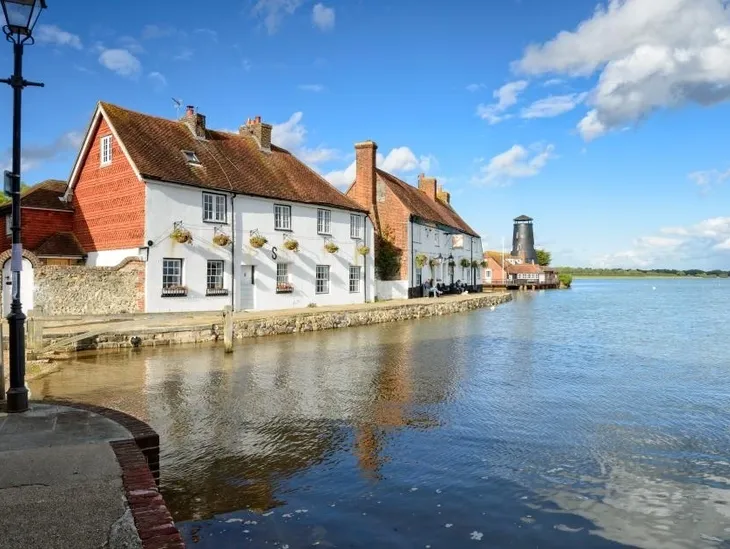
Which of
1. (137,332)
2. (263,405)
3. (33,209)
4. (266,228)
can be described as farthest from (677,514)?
(33,209)

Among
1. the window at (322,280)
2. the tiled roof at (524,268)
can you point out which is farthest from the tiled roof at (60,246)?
the tiled roof at (524,268)

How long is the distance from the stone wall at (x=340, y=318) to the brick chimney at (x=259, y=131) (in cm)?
1063

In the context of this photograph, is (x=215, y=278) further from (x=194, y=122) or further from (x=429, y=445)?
(x=429, y=445)

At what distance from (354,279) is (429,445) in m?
24.6

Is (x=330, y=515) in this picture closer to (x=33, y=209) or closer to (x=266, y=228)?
(x=266, y=228)

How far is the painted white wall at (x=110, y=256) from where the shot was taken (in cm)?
2239

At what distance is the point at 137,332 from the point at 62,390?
631 centimetres

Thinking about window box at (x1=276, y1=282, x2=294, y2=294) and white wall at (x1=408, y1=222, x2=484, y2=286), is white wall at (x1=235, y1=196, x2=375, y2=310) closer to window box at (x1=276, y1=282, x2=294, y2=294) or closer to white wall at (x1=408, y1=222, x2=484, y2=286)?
window box at (x1=276, y1=282, x2=294, y2=294)

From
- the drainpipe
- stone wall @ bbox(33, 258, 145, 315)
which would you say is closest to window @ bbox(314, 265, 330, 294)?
the drainpipe

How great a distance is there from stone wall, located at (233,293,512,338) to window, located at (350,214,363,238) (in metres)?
4.99

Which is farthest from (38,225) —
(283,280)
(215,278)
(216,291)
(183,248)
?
(283,280)

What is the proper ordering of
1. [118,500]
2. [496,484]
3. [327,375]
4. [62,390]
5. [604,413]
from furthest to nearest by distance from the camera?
[327,375]
[62,390]
[604,413]
[496,484]
[118,500]

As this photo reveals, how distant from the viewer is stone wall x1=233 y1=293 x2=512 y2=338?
2148 cm

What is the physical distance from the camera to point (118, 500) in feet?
14.2
